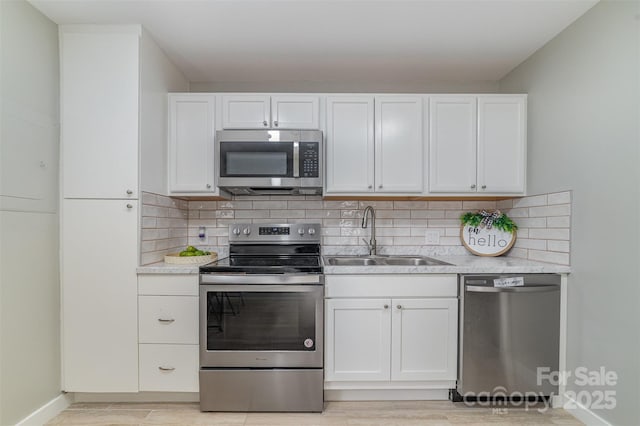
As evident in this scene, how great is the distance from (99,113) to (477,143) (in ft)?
8.23

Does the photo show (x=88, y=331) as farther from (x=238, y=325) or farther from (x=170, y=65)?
(x=170, y=65)

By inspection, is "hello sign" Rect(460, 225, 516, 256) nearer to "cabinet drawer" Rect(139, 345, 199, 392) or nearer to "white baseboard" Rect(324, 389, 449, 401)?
"white baseboard" Rect(324, 389, 449, 401)

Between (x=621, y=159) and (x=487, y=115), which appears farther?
(x=487, y=115)

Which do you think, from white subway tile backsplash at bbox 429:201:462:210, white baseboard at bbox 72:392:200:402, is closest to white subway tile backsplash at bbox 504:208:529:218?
white subway tile backsplash at bbox 429:201:462:210

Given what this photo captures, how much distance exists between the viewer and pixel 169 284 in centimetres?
207

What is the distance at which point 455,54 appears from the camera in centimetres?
237

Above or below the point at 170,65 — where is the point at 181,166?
below

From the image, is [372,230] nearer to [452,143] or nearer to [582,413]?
[452,143]

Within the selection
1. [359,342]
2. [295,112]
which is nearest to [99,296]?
[359,342]

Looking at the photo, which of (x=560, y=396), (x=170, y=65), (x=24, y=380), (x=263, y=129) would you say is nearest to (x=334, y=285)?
(x=263, y=129)

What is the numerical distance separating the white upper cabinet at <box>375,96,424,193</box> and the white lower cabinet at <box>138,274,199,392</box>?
1469mm

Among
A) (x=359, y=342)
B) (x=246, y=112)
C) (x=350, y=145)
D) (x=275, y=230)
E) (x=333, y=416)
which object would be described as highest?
(x=246, y=112)

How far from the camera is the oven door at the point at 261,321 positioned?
6.65 ft

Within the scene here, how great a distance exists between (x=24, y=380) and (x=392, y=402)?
210cm
